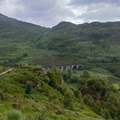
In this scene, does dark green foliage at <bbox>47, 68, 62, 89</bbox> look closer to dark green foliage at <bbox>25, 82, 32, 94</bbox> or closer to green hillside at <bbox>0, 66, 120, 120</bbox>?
green hillside at <bbox>0, 66, 120, 120</bbox>

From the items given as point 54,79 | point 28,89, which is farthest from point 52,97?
point 54,79

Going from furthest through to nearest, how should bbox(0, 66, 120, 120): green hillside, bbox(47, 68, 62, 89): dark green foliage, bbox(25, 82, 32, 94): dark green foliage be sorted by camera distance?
bbox(47, 68, 62, 89): dark green foliage < bbox(25, 82, 32, 94): dark green foliage < bbox(0, 66, 120, 120): green hillside

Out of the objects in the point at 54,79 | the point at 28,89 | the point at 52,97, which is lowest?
the point at 52,97

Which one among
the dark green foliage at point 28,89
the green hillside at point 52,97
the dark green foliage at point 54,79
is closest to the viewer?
the green hillside at point 52,97

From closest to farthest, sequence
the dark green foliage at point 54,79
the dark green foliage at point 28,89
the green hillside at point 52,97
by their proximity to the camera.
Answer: the green hillside at point 52,97
the dark green foliage at point 28,89
the dark green foliage at point 54,79

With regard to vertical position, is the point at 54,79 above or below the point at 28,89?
below

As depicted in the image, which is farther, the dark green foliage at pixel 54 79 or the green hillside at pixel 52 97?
the dark green foliage at pixel 54 79

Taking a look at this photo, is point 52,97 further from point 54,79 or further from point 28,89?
point 54,79

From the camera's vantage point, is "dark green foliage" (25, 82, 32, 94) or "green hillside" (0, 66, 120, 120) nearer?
"green hillside" (0, 66, 120, 120)

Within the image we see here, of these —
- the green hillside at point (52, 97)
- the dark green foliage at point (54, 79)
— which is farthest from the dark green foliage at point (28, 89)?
the dark green foliage at point (54, 79)

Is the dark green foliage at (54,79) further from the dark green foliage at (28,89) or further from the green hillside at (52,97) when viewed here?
the dark green foliage at (28,89)

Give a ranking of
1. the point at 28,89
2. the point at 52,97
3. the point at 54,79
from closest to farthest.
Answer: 1. the point at 28,89
2. the point at 52,97
3. the point at 54,79

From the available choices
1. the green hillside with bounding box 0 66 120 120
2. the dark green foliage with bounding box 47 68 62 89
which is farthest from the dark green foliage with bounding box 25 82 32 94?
the dark green foliage with bounding box 47 68 62 89

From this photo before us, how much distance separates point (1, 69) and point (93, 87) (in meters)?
50.9
